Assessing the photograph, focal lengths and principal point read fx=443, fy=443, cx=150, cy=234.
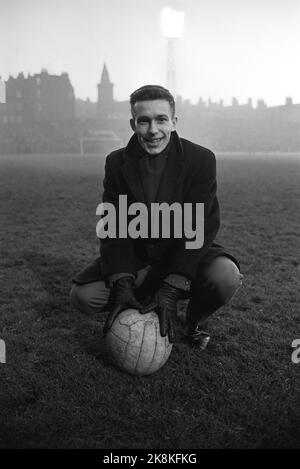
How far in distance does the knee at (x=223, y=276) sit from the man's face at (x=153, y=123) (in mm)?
1197

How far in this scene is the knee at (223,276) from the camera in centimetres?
410

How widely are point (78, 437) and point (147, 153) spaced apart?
2.46 meters

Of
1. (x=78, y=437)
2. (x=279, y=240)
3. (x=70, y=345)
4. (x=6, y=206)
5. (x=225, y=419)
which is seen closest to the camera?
(x=78, y=437)

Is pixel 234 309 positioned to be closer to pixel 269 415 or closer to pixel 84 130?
pixel 269 415

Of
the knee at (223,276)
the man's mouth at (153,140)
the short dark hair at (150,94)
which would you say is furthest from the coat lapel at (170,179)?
the knee at (223,276)

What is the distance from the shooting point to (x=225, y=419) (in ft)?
10.7

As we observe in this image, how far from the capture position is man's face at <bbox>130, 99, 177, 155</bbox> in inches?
152

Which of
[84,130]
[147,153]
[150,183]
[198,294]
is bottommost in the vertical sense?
[198,294]

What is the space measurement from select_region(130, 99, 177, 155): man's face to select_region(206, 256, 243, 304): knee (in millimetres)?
1197

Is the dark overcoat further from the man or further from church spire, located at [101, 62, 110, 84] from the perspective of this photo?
church spire, located at [101, 62, 110, 84]

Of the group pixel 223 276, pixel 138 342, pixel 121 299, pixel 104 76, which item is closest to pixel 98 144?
pixel 104 76

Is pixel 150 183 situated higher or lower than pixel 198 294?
higher

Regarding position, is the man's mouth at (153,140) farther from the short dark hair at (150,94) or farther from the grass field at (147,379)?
the grass field at (147,379)
